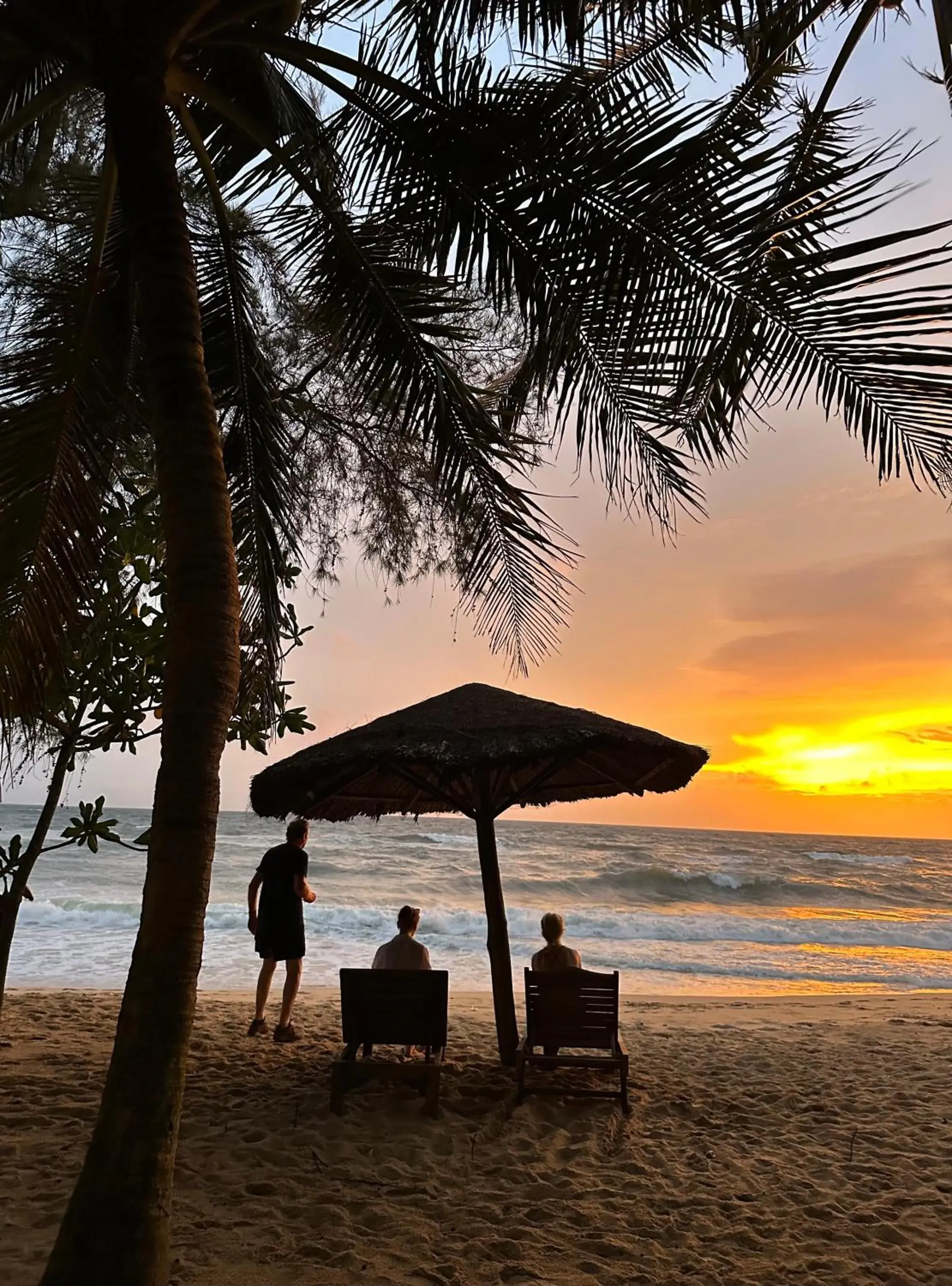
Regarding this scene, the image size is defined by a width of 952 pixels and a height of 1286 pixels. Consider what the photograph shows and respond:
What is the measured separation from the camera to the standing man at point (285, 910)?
6891 millimetres

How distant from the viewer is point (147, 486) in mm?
7211

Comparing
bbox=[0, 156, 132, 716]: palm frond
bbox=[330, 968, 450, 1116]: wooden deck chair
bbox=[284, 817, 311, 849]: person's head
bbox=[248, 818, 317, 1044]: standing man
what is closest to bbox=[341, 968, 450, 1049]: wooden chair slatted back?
bbox=[330, 968, 450, 1116]: wooden deck chair

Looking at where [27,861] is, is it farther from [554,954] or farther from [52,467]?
[554,954]

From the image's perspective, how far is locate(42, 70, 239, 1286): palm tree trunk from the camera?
2533 mm

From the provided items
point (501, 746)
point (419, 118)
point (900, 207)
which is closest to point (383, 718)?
point (501, 746)

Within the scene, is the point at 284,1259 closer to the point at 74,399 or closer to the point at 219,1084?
the point at 219,1084

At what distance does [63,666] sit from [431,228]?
284 centimetres

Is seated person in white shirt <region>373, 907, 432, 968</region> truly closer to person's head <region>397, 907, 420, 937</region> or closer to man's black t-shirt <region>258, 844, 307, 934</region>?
person's head <region>397, 907, 420, 937</region>

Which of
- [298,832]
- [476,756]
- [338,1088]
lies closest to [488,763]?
[476,756]

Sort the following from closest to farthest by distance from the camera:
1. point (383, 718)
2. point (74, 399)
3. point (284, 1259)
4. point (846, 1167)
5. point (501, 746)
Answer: point (284, 1259), point (74, 399), point (846, 1167), point (501, 746), point (383, 718)

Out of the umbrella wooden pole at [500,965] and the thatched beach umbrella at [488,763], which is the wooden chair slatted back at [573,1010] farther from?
the umbrella wooden pole at [500,965]

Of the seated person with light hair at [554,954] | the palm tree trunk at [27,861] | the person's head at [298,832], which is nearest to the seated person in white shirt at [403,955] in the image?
the seated person with light hair at [554,954]

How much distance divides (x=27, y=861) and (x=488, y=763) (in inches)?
129

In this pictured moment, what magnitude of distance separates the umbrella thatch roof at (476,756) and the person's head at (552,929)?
34.1 inches
